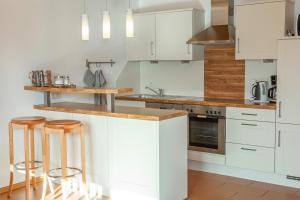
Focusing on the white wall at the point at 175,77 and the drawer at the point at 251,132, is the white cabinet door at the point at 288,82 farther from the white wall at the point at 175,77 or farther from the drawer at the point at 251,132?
the white wall at the point at 175,77

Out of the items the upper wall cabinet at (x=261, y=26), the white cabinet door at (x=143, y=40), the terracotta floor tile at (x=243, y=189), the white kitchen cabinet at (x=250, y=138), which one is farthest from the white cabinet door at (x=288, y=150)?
the white cabinet door at (x=143, y=40)

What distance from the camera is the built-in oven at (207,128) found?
4820 mm

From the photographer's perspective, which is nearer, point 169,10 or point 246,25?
point 246,25

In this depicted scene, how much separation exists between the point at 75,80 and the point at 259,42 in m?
2.44

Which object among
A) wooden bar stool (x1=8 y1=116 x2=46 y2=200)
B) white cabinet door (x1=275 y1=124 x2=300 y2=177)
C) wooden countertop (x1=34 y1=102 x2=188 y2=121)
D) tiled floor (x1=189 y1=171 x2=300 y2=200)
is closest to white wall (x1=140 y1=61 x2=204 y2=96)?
tiled floor (x1=189 y1=171 x2=300 y2=200)

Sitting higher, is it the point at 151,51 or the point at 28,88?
the point at 151,51

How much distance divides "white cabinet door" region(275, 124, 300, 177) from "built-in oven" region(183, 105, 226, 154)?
0.71m

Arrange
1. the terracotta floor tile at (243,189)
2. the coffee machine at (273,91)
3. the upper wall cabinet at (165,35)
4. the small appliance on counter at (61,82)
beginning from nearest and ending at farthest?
1. the terracotta floor tile at (243,189)
2. the small appliance on counter at (61,82)
3. the coffee machine at (273,91)
4. the upper wall cabinet at (165,35)

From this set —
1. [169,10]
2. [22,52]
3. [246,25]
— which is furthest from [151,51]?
[22,52]

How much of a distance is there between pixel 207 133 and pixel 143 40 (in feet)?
5.77

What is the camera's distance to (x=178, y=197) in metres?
3.88

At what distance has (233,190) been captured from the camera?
4316mm

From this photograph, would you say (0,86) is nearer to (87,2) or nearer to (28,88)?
(28,88)

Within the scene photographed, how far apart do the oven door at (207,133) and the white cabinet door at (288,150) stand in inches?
28.0
